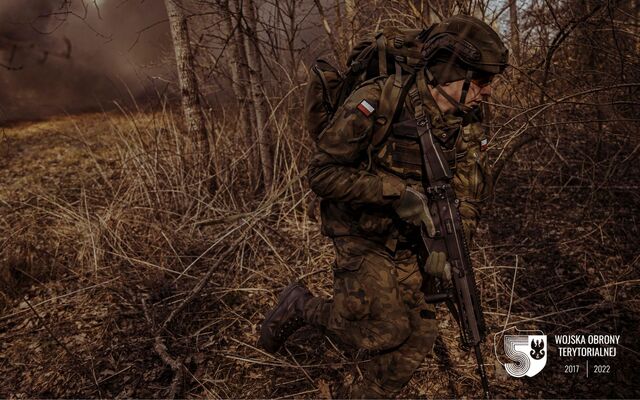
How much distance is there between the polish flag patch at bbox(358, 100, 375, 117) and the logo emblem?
1697 mm

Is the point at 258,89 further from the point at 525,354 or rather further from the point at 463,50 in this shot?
the point at 525,354


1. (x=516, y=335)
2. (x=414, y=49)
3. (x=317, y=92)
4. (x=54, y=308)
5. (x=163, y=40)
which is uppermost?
(x=163, y=40)

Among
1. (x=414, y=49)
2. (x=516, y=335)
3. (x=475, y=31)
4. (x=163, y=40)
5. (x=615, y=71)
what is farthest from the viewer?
(x=163, y=40)

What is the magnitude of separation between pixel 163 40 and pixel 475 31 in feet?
32.0

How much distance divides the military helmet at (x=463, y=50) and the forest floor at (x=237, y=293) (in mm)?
1517

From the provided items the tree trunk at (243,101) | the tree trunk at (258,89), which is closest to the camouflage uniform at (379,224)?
the tree trunk at (258,89)

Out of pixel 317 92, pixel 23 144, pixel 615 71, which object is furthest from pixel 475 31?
pixel 23 144

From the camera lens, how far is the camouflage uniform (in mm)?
1864

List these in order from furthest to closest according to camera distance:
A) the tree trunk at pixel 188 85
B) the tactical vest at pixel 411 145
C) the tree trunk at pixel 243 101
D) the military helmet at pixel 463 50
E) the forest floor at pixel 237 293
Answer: the tree trunk at pixel 188 85 → the tree trunk at pixel 243 101 → the forest floor at pixel 237 293 → the tactical vest at pixel 411 145 → the military helmet at pixel 463 50

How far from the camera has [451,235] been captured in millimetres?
1858

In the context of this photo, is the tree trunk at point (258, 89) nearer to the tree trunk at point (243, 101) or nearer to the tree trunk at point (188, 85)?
the tree trunk at point (243, 101)

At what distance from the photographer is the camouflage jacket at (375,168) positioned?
182cm

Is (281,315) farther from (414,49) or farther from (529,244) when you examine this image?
(529,244)

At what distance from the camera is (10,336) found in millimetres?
2693
